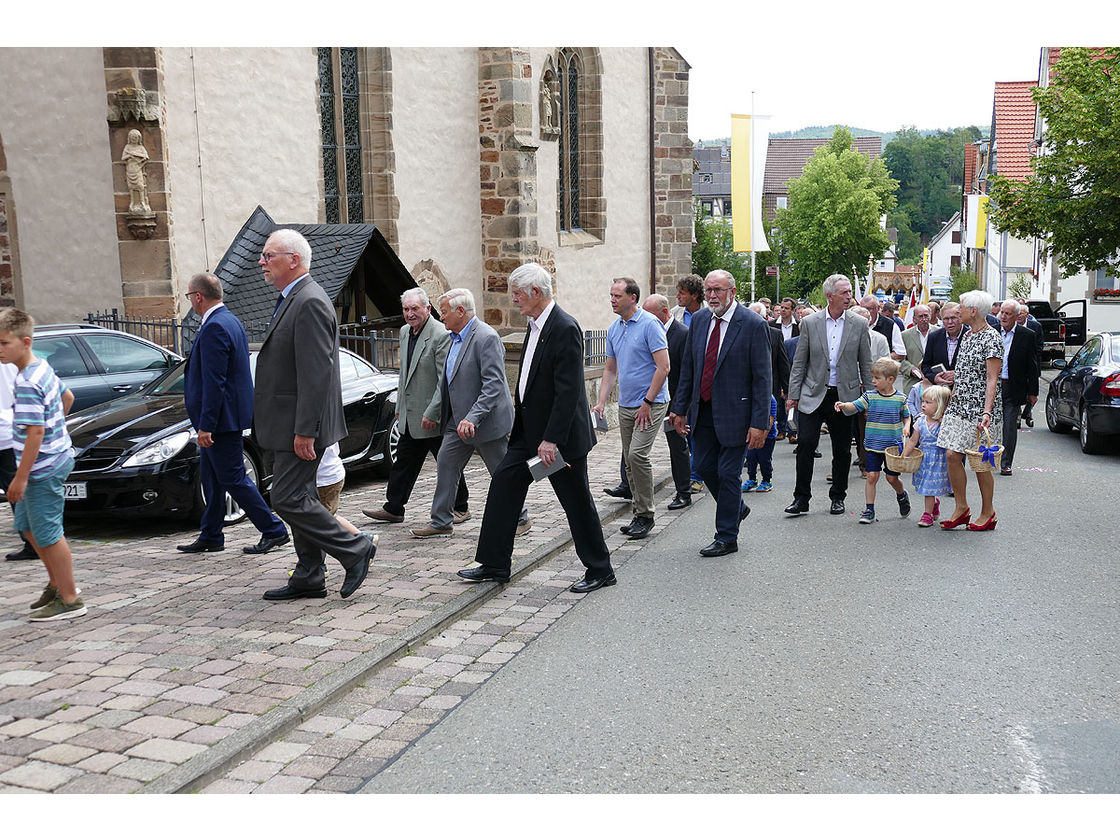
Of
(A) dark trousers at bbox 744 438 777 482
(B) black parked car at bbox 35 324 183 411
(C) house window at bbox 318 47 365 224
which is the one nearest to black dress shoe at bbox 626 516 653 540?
(A) dark trousers at bbox 744 438 777 482

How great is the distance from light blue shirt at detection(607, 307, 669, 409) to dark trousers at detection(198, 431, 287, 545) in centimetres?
289

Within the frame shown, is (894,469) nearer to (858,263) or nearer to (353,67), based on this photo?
(353,67)

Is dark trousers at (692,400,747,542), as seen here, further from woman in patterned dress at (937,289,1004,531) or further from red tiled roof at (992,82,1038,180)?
red tiled roof at (992,82,1038,180)

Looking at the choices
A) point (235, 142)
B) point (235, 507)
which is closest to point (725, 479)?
point (235, 507)

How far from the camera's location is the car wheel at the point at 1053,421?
596 inches

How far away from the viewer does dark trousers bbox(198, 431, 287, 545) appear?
725 centimetres

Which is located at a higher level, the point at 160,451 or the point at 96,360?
the point at 96,360

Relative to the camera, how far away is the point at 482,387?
7723 mm

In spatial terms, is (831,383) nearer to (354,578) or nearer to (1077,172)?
(354,578)

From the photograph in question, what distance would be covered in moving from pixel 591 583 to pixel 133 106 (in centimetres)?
1050

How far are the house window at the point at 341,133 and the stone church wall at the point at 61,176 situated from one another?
3957 mm

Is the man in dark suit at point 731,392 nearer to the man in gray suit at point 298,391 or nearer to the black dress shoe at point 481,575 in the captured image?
the black dress shoe at point 481,575

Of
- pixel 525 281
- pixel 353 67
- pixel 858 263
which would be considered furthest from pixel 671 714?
pixel 858 263
